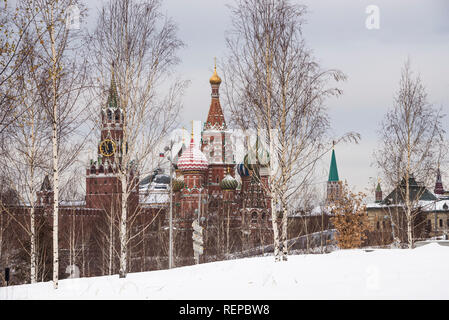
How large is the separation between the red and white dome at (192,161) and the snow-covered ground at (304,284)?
226 feet

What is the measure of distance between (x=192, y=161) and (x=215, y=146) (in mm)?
6991

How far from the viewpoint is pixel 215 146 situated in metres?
90.0

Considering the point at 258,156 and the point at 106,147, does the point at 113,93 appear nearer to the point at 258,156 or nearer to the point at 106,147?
the point at 106,147

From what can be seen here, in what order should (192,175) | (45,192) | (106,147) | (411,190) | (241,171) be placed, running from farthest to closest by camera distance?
(241,171) < (192,175) < (411,190) < (45,192) < (106,147)

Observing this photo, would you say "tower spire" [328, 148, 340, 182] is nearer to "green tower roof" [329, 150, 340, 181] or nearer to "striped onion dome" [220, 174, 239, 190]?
"green tower roof" [329, 150, 340, 181]

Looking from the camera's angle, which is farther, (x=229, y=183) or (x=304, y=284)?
(x=229, y=183)

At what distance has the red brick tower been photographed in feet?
288

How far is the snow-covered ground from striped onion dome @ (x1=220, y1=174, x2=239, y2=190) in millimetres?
70113

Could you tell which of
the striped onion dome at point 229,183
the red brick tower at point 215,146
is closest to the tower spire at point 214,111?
the red brick tower at point 215,146

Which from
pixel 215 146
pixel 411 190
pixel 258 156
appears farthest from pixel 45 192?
pixel 215 146

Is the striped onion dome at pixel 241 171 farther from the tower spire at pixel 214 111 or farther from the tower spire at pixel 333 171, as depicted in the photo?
the tower spire at pixel 333 171

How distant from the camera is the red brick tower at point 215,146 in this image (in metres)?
87.7

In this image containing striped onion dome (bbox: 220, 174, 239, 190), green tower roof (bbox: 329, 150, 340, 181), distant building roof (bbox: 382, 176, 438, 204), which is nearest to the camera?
distant building roof (bbox: 382, 176, 438, 204)

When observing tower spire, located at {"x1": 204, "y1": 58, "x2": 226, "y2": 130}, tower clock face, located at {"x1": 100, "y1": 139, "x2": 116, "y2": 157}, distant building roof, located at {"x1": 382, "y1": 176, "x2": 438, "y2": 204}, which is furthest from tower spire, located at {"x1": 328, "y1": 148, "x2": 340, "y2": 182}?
tower clock face, located at {"x1": 100, "y1": 139, "x2": 116, "y2": 157}
